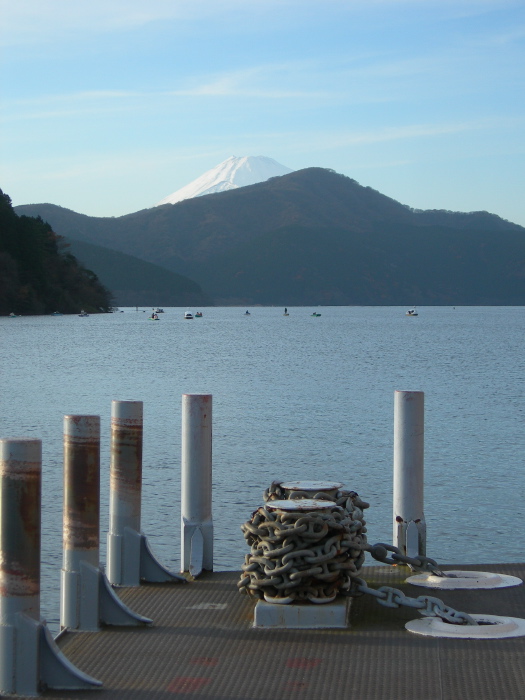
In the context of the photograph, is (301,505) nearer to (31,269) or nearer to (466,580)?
(466,580)

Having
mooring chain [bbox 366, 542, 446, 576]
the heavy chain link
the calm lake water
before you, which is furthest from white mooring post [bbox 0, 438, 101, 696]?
the calm lake water

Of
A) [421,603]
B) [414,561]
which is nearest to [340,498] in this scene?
[414,561]

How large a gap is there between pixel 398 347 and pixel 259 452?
6937cm

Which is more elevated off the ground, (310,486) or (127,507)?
(310,486)

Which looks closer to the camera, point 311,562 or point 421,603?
point 311,562

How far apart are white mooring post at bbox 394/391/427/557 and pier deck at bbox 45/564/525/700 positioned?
151 cm

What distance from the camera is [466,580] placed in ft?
28.1

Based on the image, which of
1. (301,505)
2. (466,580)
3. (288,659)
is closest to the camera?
(288,659)

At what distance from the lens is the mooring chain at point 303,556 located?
23.4 feet

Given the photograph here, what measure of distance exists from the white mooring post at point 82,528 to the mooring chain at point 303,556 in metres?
1.09

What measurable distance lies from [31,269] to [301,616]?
153876mm

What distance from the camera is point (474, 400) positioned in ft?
138

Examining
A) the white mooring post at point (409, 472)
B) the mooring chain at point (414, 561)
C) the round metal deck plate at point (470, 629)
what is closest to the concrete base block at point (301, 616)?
the round metal deck plate at point (470, 629)

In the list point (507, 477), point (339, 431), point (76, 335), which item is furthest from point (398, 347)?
point (507, 477)
